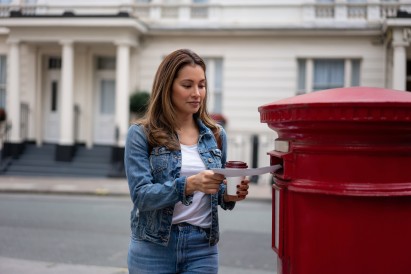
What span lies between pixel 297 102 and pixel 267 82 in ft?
50.8

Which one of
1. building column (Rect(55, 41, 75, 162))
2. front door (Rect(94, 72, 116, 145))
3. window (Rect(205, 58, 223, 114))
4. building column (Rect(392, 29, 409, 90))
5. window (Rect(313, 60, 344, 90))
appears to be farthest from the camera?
front door (Rect(94, 72, 116, 145))

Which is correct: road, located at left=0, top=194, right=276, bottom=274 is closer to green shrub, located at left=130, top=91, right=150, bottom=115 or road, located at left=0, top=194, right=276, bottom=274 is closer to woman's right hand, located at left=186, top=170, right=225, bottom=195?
woman's right hand, located at left=186, top=170, right=225, bottom=195

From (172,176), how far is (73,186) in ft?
39.7

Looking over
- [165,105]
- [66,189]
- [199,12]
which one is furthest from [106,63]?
[165,105]

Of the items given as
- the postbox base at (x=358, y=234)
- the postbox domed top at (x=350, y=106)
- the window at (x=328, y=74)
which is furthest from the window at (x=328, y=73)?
the postbox base at (x=358, y=234)

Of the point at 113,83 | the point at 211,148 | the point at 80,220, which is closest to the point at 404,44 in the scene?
the point at 113,83

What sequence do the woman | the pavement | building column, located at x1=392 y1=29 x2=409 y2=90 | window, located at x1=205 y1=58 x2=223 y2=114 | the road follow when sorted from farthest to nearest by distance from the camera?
window, located at x1=205 y1=58 x2=223 y2=114 → building column, located at x1=392 y1=29 x2=409 y2=90 → the road → the pavement → the woman

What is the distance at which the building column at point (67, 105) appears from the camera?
1670 cm

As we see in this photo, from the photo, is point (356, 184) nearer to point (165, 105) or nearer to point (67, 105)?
point (165, 105)

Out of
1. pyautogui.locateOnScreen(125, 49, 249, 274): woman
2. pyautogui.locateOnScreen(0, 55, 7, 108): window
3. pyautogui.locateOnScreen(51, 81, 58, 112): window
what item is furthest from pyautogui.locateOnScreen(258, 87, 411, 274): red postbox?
pyautogui.locateOnScreen(0, 55, 7, 108): window

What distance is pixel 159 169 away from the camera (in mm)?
2328

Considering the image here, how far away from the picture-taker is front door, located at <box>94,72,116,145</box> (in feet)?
59.9

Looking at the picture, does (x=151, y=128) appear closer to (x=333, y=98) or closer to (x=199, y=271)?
(x=199, y=271)

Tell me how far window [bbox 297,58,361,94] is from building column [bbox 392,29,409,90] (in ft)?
5.31
